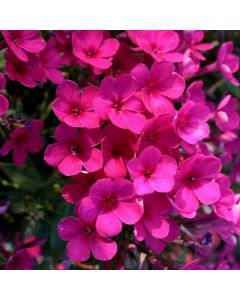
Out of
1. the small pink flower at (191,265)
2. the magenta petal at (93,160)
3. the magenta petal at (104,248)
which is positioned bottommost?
the small pink flower at (191,265)

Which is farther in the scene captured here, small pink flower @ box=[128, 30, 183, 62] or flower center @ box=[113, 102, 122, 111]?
small pink flower @ box=[128, 30, 183, 62]

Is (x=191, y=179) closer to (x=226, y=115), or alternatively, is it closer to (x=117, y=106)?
(x=117, y=106)

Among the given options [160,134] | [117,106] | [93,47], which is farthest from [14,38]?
[160,134]

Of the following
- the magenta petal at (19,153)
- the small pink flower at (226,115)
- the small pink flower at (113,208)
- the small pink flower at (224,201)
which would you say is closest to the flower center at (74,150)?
the small pink flower at (113,208)

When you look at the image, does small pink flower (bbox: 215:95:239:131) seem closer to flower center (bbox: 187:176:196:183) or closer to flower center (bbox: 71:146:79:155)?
flower center (bbox: 187:176:196:183)

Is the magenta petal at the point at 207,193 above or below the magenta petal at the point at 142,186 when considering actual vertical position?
below

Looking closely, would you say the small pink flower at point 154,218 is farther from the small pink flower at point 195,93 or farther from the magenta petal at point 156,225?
the small pink flower at point 195,93

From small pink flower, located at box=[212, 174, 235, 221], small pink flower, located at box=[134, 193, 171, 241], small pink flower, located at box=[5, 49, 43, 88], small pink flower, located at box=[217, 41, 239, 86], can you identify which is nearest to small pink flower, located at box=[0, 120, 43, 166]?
small pink flower, located at box=[5, 49, 43, 88]
